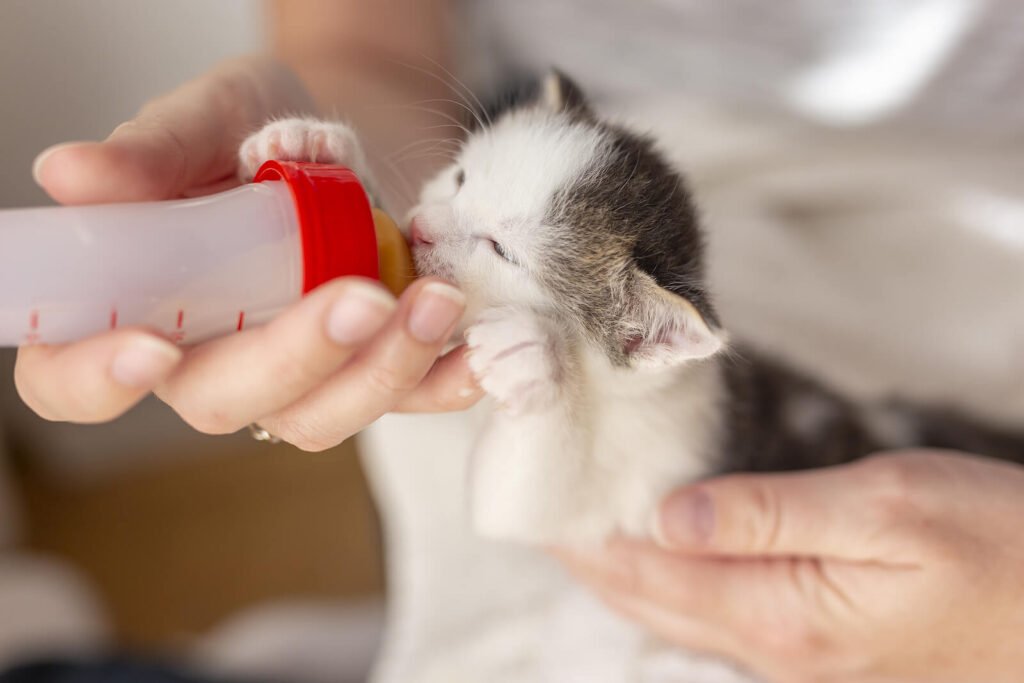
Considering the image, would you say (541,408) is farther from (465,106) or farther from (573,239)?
(465,106)

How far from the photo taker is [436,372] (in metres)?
0.83

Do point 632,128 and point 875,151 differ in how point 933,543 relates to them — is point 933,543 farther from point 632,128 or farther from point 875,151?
point 875,151

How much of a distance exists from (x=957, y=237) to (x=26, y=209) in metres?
1.54

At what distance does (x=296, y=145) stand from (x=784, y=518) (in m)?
0.74

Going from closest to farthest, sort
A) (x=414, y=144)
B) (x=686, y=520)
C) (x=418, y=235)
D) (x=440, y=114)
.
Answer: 1. (x=418, y=235)
2. (x=686, y=520)
3. (x=414, y=144)
4. (x=440, y=114)

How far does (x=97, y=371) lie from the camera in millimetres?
644

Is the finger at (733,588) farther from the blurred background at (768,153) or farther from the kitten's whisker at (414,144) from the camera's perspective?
the kitten's whisker at (414,144)

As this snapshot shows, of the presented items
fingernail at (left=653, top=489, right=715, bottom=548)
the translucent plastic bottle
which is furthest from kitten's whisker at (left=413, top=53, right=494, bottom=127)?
fingernail at (left=653, top=489, right=715, bottom=548)

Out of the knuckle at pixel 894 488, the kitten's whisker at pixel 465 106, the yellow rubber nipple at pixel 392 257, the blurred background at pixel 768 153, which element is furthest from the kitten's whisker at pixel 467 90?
the knuckle at pixel 894 488

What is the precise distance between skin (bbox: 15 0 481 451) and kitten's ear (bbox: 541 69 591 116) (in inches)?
16.5

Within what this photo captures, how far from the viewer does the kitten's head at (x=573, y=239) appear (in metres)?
0.94

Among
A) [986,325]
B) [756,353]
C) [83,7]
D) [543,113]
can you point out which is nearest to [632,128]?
[543,113]

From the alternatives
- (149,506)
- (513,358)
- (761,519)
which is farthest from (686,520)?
(149,506)

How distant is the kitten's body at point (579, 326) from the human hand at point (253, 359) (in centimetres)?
11
